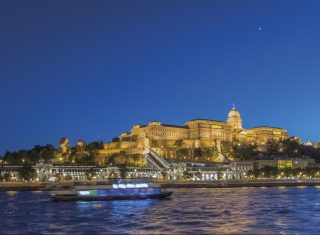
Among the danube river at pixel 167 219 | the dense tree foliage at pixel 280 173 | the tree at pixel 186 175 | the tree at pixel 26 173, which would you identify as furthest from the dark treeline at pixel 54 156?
the danube river at pixel 167 219

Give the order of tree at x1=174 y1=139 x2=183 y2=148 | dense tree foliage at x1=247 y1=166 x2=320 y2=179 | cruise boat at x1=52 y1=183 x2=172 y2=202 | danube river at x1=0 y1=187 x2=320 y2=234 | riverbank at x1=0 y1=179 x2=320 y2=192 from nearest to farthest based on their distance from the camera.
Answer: danube river at x1=0 y1=187 x2=320 y2=234, cruise boat at x1=52 y1=183 x2=172 y2=202, riverbank at x1=0 y1=179 x2=320 y2=192, dense tree foliage at x1=247 y1=166 x2=320 y2=179, tree at x1=174 y1=139 x2=183 y2=148

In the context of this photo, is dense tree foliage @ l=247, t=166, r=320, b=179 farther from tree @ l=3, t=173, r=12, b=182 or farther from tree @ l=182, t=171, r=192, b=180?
tree @ l=3, t=173, r=12, b=182

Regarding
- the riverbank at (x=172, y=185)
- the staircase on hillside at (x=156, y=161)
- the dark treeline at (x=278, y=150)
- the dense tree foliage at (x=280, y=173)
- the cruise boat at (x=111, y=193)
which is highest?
the dark treeline at (x=278, y=150)

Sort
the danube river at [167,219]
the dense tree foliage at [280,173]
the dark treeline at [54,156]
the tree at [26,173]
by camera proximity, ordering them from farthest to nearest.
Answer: the dense tree foliage at [280,173] → the dark treeline at [54,156] → the tree at [26,173] → the danube river at [167,219]

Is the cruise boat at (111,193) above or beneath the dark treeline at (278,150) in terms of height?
beneath

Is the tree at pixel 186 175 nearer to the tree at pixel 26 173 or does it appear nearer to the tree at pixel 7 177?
the tree at pixel 26 173

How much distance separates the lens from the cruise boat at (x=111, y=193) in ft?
210

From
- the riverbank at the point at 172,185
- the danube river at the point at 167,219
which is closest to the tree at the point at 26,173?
the riverbank at the point at 172,185

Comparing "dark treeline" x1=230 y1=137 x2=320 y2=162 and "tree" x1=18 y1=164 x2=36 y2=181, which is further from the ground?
"dark treeline" x1=230 y1=137 x2=320 y2=162

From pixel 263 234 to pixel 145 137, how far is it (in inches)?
5170

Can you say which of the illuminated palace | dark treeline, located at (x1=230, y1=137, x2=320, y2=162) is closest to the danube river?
the illuminated palace

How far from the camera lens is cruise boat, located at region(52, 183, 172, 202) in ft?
210

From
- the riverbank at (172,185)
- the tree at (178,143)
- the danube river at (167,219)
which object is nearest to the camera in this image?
the danube river at (167,219)

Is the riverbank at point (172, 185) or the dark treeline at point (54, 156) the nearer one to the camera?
the riverbank at point (172, 185)
